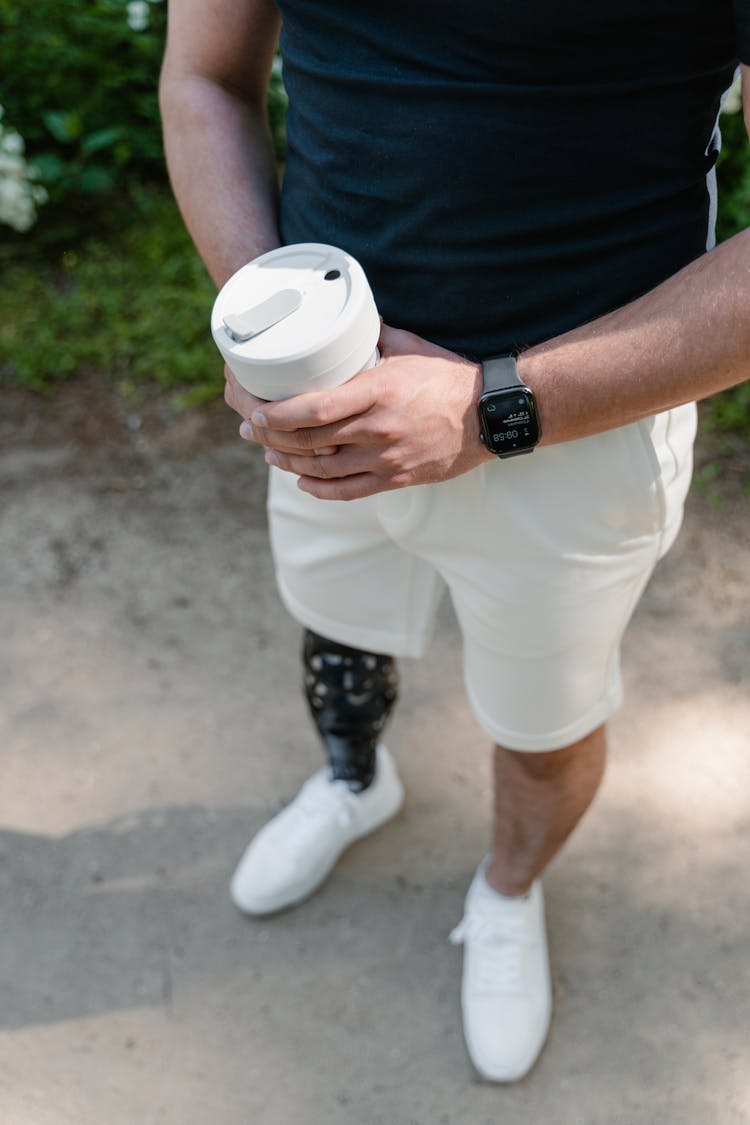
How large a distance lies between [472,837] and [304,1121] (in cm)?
63

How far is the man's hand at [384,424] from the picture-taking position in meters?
1.16

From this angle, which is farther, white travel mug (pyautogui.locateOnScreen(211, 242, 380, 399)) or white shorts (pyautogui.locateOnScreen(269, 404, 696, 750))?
white shorts (pyautogui.locateOnScreen(269, 404, 696, 750))

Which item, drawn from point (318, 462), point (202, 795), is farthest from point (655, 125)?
point (202, 795)

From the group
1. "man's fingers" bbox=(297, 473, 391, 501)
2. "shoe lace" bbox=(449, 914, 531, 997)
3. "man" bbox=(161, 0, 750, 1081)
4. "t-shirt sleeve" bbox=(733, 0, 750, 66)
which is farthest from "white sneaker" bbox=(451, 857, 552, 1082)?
"t-shirt sleeve" bbox=(733, 0, 750, 66)

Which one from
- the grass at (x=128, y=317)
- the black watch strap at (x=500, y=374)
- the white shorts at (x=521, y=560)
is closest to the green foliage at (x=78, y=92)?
the grass at (x=128, y=317)

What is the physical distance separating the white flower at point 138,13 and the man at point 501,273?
2241 millimetres

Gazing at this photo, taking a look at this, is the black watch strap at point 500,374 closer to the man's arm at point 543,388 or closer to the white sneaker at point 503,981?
the man's arm at point 543,388

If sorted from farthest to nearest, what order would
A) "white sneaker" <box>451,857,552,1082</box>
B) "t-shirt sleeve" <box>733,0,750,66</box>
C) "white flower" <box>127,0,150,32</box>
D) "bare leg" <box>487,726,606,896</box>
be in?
"white flower" <box>127,0,150,32</box> → "white sneaker" <box>451,857,552,1082</box> → "bare leg" <box>487,726,606,896</box> → "t-shirt sleeve" <box>733,0,750,66</box>

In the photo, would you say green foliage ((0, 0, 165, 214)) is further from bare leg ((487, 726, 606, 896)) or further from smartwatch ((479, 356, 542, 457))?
smartwatch ((479, 356, 542, 457))

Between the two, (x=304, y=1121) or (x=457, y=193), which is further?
(x=304, y=1121)

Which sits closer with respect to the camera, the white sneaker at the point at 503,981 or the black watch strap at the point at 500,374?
the black watch strap at the point at 500,374

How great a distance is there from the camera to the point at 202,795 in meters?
Result: 2.37

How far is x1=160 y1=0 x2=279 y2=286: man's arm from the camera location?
4.78ft

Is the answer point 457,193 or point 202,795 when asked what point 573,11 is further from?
point 202,795
